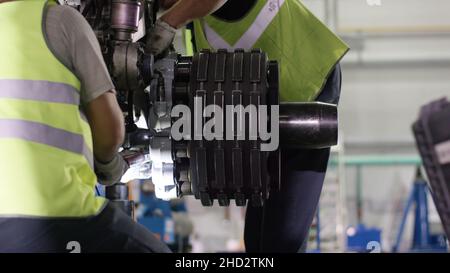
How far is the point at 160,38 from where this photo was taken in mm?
1536

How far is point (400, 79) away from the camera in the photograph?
7.15 m

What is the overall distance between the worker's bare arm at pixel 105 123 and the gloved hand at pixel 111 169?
53mm

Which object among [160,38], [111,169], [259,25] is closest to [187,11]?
[160,38]

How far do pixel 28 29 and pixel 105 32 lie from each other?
39 cm

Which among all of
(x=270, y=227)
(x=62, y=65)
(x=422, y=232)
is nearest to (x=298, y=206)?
(x=270, y=227)

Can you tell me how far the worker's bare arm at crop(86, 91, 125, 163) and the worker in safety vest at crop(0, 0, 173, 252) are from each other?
0.05ft

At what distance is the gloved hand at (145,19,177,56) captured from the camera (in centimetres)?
154

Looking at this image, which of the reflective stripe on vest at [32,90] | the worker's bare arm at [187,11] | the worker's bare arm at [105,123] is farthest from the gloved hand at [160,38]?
the reflective stripe on vest at [32,90]

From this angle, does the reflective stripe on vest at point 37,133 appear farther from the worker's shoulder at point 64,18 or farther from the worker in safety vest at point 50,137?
the worker's shoulder at point 64,18

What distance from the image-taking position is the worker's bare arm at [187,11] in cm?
154

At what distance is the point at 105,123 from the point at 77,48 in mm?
144

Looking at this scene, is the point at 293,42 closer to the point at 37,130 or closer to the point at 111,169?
the point at 111,169

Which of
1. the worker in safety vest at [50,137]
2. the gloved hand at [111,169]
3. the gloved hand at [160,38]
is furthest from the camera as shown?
the gloved hand at [160,38]

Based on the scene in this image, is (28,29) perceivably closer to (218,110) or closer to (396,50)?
(218,110)
